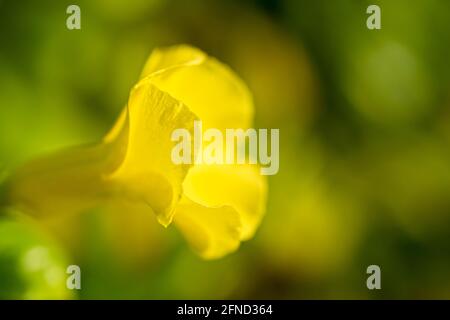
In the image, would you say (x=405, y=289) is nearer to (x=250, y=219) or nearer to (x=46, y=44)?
(x=250, y=219)

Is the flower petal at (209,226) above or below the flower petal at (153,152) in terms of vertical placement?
below

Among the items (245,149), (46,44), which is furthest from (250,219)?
(46,44)

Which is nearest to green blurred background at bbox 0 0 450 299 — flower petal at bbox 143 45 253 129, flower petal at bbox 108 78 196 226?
flower petal at bbox 143 45 253 129

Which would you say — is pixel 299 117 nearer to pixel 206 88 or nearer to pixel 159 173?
pixel 206 88

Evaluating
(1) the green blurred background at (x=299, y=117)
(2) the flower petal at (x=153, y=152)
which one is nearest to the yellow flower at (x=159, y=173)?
(2) the flower petal at (x=153, y=152)

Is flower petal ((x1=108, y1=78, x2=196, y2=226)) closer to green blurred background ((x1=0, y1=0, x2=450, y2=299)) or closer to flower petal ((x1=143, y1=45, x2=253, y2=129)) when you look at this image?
flower petal ((x1=143, y1=45, x2=253, y2=129))

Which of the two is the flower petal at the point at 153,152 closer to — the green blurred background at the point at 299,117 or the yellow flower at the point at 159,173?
the yellow flower at the point at 159,173
